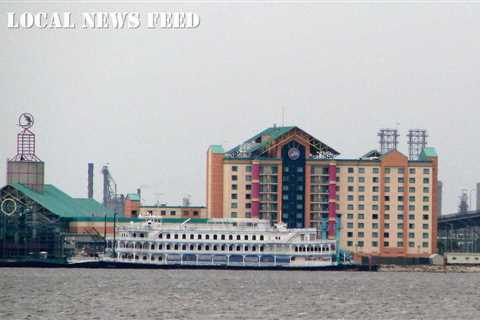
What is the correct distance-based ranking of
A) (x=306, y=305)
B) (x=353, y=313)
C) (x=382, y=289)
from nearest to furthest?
1. (x=353, y=313)
2. (x=306, y=305)
3. (x=382, y=289)

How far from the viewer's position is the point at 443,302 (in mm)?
171375

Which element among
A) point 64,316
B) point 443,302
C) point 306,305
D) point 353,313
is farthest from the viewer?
point 443,302

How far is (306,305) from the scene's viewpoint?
16062 cm

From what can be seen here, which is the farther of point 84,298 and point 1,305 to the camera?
point 84,298

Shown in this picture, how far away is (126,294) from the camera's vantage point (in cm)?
17338

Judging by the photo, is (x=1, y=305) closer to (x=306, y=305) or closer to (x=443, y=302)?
(x=306, y=305)

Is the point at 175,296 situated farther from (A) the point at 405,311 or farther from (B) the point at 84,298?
(A) the point at 405,311

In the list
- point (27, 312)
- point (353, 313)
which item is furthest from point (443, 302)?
point (27, 312)

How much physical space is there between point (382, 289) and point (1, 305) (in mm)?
55337

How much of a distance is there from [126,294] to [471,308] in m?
33.6

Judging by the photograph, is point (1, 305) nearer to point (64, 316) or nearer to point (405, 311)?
point (64, 316)

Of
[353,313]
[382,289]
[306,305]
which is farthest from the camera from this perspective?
[382,289]

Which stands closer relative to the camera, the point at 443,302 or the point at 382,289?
the point at 443,302

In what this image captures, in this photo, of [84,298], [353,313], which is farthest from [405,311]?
[84,298]
